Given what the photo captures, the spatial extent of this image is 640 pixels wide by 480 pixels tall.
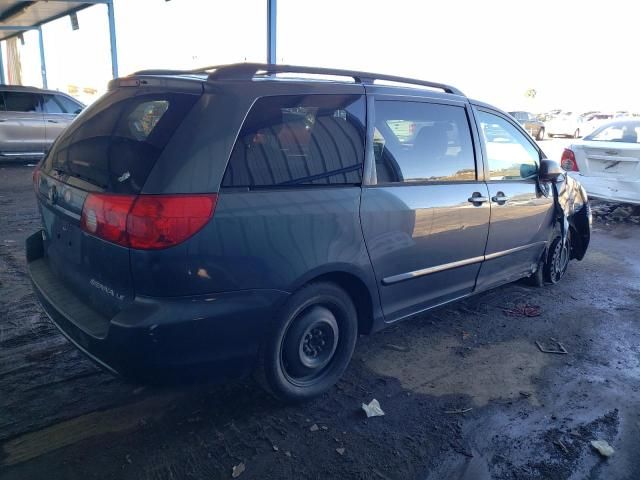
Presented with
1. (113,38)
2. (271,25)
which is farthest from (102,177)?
(113,38)

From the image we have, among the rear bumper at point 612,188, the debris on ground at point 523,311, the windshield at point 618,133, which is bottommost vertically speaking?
the debris on ground at point 523,311

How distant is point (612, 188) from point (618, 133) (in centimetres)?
102

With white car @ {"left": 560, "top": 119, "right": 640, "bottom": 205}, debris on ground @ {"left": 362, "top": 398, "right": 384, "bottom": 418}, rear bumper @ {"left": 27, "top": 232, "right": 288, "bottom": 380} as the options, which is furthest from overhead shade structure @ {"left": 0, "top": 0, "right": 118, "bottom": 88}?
debris on ground @ {"left": 362, "top": 398, "right": 384, "bottom": 418}

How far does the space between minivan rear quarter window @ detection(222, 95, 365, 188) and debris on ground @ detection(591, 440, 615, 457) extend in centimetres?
190

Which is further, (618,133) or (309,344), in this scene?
(618,133)

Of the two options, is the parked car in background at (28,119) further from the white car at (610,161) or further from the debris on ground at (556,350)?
the debris on ground at (556,350)

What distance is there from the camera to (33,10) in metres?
19.3

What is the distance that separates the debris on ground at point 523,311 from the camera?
174 inches

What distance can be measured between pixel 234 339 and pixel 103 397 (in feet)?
3.43

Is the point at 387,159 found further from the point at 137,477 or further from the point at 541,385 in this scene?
the point at 137,477

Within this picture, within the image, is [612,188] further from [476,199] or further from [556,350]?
[476,199]

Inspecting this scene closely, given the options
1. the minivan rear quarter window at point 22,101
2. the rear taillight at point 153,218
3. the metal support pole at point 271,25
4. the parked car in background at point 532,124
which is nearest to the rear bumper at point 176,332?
the rear taillight at point 153,218

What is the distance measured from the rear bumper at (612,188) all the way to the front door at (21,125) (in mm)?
10861

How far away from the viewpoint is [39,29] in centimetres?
2445
